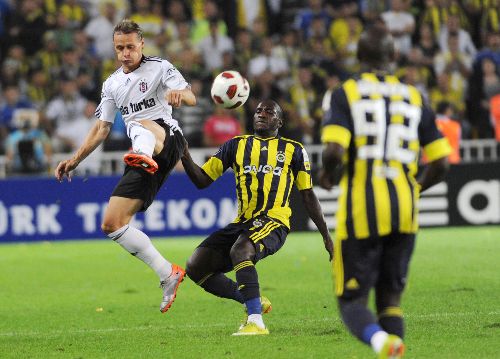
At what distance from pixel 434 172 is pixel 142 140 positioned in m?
3.33

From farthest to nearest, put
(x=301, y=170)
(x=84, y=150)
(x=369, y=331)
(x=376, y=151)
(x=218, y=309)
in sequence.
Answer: (x=218, y=309) → (x=84, y=150) → (x=301, y=170) → (x=376, y=151) → (x=369, y=331)

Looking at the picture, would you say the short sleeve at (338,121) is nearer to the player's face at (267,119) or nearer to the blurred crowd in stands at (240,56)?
the player's face at (267,119)

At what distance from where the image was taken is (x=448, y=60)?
2058 cm

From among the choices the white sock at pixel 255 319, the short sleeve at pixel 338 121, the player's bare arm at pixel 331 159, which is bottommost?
the white sock at pixel 255 319

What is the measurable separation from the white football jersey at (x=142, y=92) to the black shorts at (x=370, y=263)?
140 inches

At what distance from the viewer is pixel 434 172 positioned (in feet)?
20.5

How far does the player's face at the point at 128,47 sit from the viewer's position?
9211 millimetres

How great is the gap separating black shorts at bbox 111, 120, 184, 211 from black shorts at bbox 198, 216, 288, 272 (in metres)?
0.68

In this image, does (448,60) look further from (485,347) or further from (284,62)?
(485,347)

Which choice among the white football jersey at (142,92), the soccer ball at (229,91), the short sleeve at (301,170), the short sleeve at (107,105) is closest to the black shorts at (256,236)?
the short sleeve at (301,170)

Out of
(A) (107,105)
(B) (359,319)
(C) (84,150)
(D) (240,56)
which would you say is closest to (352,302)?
(B) (359,319)

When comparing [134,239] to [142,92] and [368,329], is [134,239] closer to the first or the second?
[142,92]

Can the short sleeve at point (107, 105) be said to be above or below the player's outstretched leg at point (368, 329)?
above

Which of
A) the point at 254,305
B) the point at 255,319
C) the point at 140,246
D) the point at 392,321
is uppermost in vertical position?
the point at 392,321
